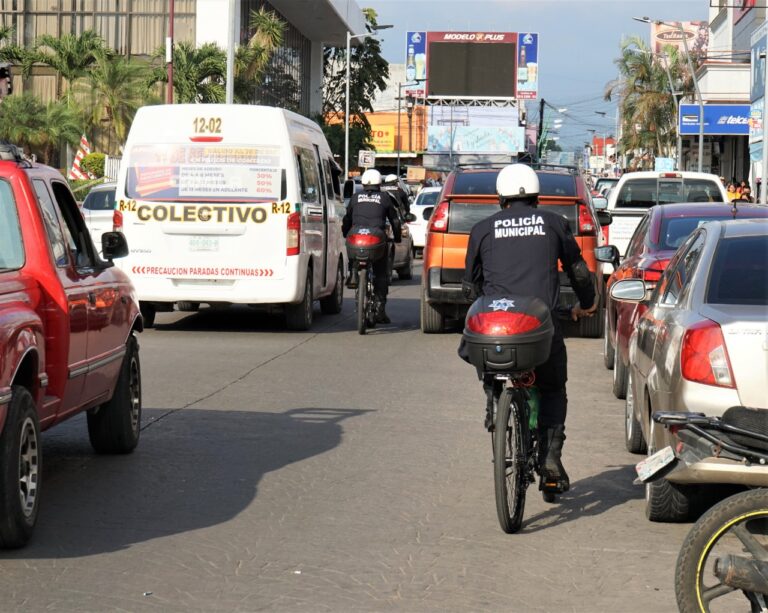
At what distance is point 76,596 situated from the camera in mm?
5766

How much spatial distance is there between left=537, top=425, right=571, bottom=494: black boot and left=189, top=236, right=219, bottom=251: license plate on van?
31.1 feet

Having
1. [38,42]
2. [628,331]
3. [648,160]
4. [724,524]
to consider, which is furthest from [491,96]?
[724,524]

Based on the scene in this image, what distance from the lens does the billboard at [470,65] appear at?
323ft

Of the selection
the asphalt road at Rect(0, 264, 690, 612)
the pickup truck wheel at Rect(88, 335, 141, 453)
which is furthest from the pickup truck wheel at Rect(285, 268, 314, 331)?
the pickup truck wheel at Rect(88, 335, 141, 453)

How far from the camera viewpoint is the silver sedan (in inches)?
246

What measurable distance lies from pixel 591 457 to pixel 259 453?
83.7 inches

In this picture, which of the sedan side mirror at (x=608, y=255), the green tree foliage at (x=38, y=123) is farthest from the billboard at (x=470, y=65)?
the sedan side mirror at (x=608, y=255)

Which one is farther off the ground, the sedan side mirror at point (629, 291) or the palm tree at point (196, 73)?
the palm tree at point (196, 73)

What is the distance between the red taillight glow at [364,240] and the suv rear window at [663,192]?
811 cm

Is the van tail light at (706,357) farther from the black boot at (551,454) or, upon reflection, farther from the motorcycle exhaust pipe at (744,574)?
the motorcycle exhaust pipe at (744,574)

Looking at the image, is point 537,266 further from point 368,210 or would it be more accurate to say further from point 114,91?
point 114,91

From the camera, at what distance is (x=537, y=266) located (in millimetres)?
7223

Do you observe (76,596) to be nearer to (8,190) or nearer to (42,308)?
(42,308)

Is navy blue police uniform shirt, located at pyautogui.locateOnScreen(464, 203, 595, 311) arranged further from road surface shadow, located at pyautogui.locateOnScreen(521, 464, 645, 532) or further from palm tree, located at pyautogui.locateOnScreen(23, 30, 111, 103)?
palm tree, located at pyautogui.locateOnScreen(23, 30, 111, 103)
